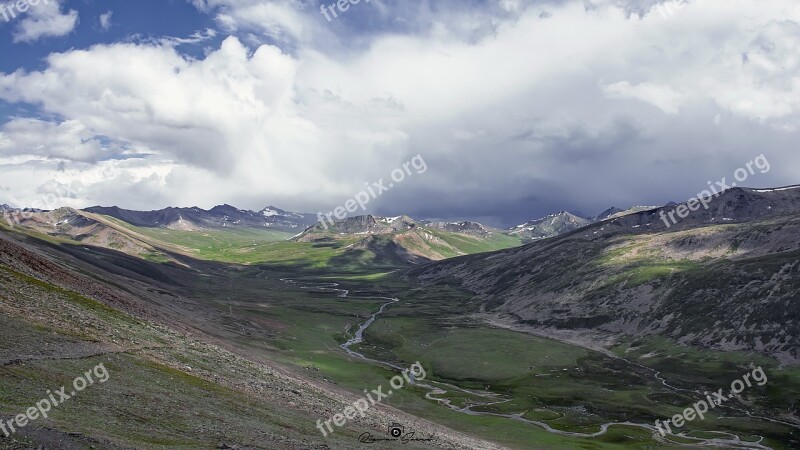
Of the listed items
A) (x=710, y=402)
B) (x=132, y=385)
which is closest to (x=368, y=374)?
(x=710, y=402)

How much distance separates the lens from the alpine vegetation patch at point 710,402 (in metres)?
110

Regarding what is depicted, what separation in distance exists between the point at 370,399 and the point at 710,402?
273 feet

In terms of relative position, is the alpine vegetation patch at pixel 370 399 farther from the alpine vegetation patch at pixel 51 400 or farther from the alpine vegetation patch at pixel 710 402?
the alpine vegetation patch at pixel 710 402

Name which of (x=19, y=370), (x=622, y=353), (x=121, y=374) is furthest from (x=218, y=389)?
(x=622, y=353)

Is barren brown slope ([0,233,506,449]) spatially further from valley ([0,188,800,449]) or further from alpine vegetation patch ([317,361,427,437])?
alpine vegetation patch ([317,361,427,437])

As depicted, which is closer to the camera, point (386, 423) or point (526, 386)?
point (386, 423)

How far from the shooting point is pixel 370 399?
9950cm

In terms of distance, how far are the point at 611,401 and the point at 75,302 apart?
365 feet

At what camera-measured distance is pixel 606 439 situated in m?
97.5

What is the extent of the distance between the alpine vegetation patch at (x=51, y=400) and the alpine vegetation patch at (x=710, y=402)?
97948 mm

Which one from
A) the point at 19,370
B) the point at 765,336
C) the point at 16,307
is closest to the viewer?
the point at 19,370

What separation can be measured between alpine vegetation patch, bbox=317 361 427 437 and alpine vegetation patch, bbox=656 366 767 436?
181 ft

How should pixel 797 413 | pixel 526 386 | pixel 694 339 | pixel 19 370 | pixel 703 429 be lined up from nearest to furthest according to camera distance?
1. pixel 19 370
2. pixel 703 429
3. pixel 797 413
4. pixel 526 386
5. pixel 694 339

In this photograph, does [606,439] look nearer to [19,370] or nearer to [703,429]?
[703,429]
